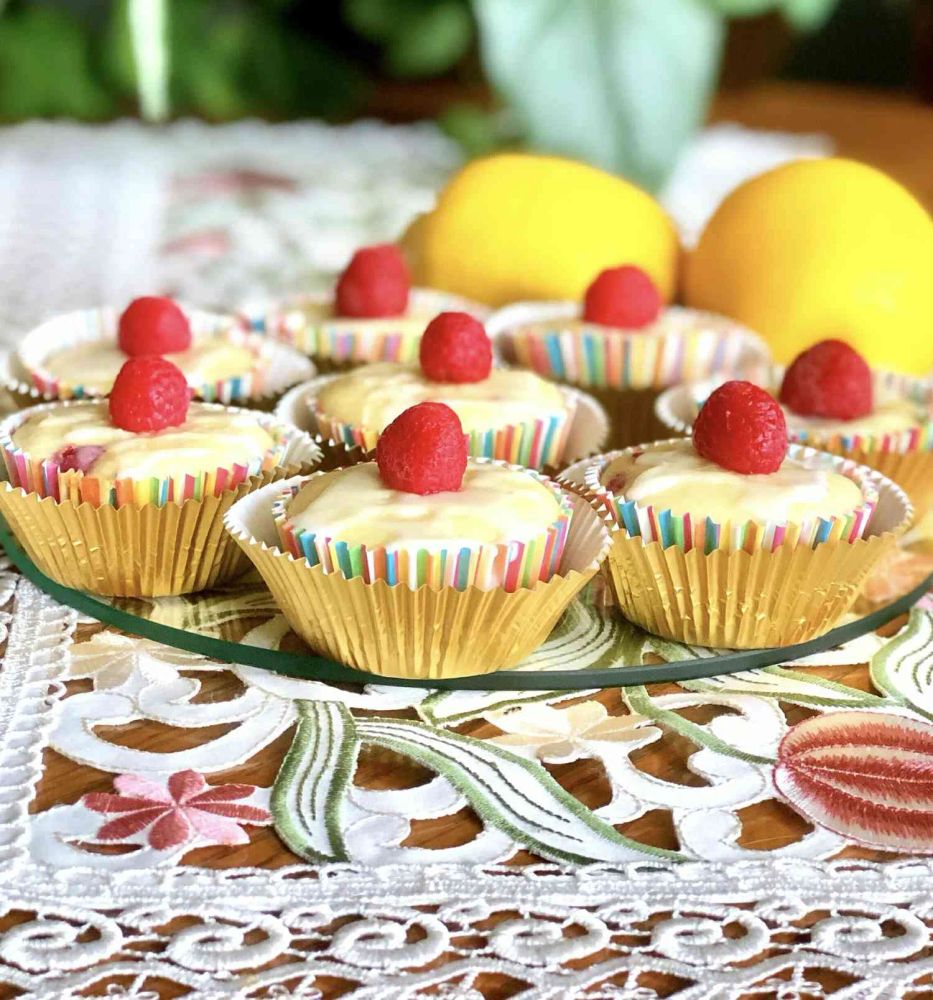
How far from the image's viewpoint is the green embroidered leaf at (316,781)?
2.08ft

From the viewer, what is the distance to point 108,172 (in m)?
1.96

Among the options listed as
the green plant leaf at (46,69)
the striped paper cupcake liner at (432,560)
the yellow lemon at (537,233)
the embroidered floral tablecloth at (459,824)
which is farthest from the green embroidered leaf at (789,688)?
the green plant leaf at (46,69)

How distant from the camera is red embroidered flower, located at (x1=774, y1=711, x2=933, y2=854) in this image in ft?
2.15

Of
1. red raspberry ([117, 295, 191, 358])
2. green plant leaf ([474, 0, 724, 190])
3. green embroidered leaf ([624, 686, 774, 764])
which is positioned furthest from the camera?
green plant leaf ([474, 0, 724, 190])

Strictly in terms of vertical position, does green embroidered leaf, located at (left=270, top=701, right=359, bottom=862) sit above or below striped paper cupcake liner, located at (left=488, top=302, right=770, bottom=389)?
below

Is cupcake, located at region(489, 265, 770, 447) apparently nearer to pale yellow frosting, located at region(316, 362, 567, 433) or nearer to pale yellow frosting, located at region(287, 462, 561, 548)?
pale yellow frosting, located at region(316, 362, 567, 433)

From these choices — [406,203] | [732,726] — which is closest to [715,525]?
[732,726]

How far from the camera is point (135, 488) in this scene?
0.84 meters

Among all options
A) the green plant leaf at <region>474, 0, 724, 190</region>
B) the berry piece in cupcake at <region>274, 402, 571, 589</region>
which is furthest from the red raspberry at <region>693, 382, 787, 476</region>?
the green plant leaf at <region>474, 0, 724, 190</region>

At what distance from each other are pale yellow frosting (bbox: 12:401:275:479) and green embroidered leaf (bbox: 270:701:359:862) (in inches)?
7.5

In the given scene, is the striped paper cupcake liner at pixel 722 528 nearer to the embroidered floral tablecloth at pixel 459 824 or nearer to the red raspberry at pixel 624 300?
the embroidered floral tablecloth at pixel 459 824

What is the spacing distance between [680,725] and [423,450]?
199 mm

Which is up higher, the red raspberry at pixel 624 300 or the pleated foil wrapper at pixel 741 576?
the red raspberry at pixel 624 300

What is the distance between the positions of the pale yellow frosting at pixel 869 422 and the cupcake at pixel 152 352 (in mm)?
385
